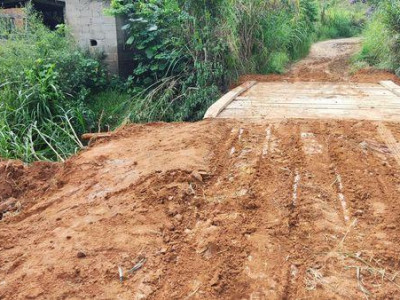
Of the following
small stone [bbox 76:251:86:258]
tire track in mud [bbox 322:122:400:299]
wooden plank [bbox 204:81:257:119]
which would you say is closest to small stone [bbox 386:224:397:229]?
tire track in mud [bbox 322:122:400:299]

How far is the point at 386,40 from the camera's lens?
7207 mm

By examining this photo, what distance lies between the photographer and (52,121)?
5586 millimetres

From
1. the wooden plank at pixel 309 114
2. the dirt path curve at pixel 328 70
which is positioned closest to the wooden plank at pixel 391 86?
the dirt path curve at pixel 328 70

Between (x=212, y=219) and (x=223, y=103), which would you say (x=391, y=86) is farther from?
(x=212, y=219)

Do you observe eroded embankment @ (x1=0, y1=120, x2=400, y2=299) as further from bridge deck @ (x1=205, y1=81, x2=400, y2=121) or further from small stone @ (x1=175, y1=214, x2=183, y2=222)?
bridge deck @ (x1=205, y1=81, x2=400, y2=121)

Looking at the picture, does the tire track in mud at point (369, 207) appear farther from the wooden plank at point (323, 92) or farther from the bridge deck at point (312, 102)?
the wooden plank at point (323, 92)

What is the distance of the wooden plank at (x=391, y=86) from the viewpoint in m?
5.26

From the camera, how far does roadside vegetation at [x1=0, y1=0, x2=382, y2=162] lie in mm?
5531

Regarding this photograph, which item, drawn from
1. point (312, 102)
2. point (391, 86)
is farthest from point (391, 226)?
point (391, 86)

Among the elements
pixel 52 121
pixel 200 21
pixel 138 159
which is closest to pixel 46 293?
pixel 138 159

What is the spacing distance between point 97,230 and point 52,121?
3707 mm

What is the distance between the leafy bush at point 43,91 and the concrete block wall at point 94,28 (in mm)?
309

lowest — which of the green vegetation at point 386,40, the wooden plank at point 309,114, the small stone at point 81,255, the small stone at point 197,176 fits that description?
the small stone at point 81,255

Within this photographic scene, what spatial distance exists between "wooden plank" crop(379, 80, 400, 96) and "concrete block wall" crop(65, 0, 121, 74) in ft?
14.5
